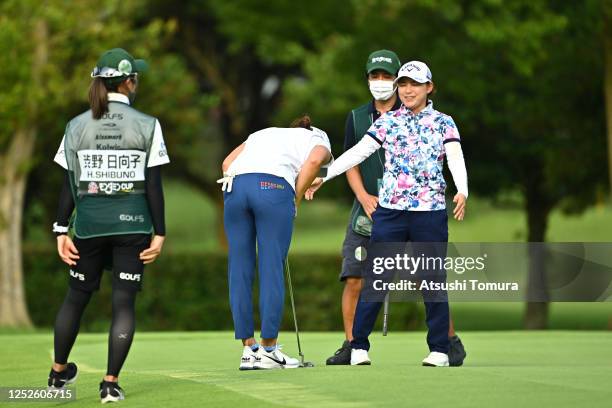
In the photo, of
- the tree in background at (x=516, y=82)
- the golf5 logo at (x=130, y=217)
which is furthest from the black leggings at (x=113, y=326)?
the tree in background at (x=516, y=82)

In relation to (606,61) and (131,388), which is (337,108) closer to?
(606,61)

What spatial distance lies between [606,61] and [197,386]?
17.7 m

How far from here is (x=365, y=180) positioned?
32.6 ft

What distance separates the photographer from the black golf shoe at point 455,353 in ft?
31.1

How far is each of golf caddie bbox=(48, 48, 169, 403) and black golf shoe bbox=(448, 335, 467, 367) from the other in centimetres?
251

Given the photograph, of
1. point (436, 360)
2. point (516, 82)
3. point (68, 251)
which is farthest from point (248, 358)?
point (516, 82)

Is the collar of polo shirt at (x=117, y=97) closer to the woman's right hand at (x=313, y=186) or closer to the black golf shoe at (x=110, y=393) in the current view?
the black golf shoe at (x=110, y=393)

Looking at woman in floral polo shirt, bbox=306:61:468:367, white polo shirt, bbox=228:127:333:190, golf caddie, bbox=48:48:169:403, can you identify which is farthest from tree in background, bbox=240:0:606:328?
golf caddie, bbox=48:48:169:403

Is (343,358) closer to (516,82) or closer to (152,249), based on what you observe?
(152,249)

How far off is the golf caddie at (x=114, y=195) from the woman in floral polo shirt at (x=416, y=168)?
1.74 m

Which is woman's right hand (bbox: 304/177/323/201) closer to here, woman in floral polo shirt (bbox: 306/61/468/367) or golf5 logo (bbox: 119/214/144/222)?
woman in floral polo shirt (bbox: 306/61/468/367)

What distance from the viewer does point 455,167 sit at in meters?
9.01

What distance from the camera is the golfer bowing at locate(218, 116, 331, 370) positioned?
927cm

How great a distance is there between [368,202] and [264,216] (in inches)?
36.3
